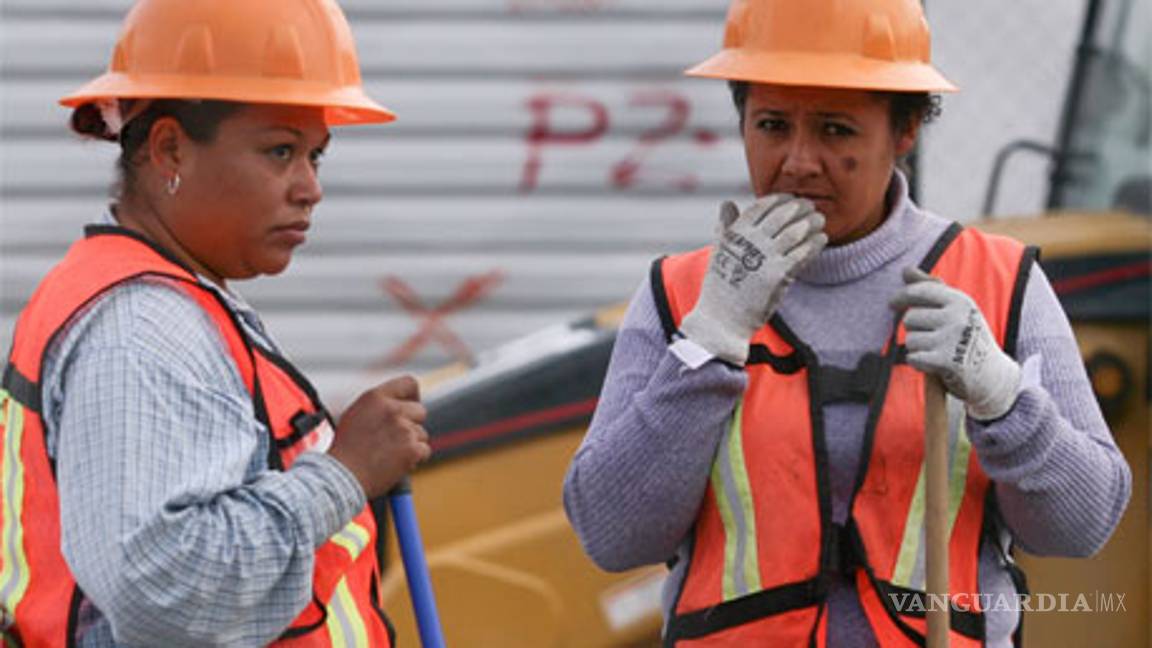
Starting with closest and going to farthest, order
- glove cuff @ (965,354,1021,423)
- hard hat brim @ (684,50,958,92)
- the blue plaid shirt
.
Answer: the blue plaid shirt
glove cuff @ (965,354,1021,423)
hard hat brim @ (684,50,958,92)

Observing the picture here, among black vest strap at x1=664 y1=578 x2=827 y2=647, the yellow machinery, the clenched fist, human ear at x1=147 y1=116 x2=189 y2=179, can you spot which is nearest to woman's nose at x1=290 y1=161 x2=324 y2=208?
human ear at x1=147 y1=116 x2=189 y2=179

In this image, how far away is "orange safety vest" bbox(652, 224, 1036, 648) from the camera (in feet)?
8.50

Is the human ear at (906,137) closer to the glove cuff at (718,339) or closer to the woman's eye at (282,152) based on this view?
the glove cuff at (718,339)

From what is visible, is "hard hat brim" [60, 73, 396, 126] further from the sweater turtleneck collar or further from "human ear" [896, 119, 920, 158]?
"human ear" [896, 119, 920, 158]

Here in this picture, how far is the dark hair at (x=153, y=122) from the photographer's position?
7.95ft

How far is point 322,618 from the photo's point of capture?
7.85ft

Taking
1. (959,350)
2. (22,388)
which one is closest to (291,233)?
(22,388)

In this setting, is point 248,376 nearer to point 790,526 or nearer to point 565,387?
point 790,526

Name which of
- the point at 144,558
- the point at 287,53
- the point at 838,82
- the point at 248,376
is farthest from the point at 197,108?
the point at 838,82

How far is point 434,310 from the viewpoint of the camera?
20.2 ft

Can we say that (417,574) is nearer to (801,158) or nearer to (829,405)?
(829,405)

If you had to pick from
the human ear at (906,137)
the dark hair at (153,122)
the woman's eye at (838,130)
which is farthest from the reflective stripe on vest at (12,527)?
the human ear at (906,137)

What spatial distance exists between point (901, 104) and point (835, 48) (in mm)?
161

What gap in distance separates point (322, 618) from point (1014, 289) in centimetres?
108
